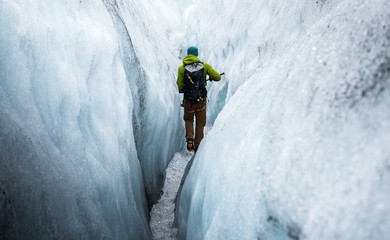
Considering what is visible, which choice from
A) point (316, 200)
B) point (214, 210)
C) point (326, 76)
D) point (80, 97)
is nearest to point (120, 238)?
point (214, 210)

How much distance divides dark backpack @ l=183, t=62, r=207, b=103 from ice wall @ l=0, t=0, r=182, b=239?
2.87 ft

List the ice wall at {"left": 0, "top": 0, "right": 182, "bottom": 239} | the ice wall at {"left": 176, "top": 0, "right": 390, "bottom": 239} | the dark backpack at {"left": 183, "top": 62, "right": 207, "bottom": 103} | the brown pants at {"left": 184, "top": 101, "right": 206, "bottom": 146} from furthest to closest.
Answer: the brown pants at {"left": 184, "top": 101, "right": 206, "bottom": 146} → the dark backpack at {"left": 183, "top": 62, "right": 207, "bottom": 103} → the ice wall at {"left": 0, "top": 0, "right": 182, "bottom": 239} → the ice wall at {"left": 176, "top": 0, "right": 390, "bottom": 239}

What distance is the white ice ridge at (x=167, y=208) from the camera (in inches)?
106

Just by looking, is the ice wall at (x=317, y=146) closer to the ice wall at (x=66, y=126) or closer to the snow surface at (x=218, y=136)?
the snow surface at (x=218, y=136)

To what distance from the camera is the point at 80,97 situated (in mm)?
1794

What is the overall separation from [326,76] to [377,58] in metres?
0.20

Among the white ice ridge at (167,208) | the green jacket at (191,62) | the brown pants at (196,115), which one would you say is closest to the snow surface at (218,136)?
the white ice ridge at (167,208)

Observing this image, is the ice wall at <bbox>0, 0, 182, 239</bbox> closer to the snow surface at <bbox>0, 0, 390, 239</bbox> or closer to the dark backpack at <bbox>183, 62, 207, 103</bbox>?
the snow surface at <bbox>0, 0, 390, 239</bbox>

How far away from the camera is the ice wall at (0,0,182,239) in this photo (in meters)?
1.33

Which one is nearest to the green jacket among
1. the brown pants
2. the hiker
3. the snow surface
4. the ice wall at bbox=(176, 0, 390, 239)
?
the hiker

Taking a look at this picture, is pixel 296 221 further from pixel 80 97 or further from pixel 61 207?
pixel 80 97

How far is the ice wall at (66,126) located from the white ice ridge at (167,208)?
1.19 feet

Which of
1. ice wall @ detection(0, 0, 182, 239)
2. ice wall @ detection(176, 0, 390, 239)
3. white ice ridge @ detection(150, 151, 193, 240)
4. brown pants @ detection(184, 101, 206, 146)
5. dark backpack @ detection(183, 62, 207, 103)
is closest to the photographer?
ice wall @ detection(176, 0, 390, 239)

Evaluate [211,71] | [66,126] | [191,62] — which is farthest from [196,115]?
[66,126]
